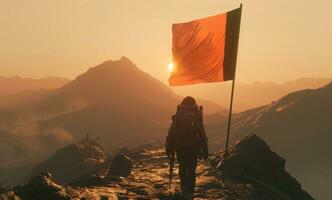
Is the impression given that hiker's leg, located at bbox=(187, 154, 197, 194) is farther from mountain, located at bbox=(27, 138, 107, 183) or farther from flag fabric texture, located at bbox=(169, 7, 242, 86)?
Result: mountain, located at bbox=(27, 138, 107, 183)

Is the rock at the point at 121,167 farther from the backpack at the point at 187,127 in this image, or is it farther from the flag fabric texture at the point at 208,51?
the backpack at the point at 187,127

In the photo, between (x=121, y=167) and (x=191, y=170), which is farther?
(x=121, y=167)

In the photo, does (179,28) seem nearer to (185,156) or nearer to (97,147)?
(185,156)

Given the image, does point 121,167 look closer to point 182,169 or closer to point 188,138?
point 182,169

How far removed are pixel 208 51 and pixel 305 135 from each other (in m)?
166

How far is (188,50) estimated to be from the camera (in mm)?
18234

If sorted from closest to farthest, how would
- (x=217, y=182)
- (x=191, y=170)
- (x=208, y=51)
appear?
(x=191, y=170) < (x=217, y=182) < (x=208, y=51)

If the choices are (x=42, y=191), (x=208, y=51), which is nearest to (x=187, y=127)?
(x=42, y=191)

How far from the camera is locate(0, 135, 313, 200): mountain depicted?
12407mm

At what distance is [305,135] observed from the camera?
575 ft

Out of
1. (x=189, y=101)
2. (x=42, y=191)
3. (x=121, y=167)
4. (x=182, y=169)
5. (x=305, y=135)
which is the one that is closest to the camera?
(x=42, y=191)

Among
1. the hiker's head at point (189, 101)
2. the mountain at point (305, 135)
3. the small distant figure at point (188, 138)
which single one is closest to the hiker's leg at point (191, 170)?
the small distant figure at point (188, 138)

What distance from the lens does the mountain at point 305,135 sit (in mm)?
154250

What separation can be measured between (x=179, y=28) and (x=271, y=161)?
249 inches
